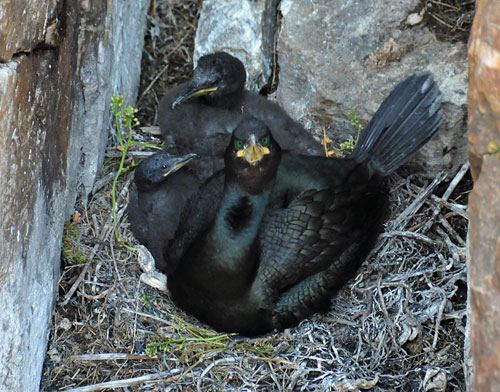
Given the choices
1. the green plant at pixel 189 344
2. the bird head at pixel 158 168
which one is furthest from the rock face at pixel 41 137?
the green plant at pixel 189 344

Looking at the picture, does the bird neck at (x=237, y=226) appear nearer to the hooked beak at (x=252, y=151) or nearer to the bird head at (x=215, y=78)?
the hooked beak at (x=252, y=151)

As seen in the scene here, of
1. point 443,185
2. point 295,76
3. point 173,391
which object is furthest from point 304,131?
point 173,391

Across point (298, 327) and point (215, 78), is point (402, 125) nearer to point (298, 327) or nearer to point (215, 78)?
point (215, 78)

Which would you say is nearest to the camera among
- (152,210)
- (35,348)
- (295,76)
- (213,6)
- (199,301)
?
(35,348)

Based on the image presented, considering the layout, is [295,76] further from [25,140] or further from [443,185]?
[25,140]

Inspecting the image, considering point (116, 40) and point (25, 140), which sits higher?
point (116, 40)

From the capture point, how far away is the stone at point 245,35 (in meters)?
5.57

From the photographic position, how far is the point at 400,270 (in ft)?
15.0

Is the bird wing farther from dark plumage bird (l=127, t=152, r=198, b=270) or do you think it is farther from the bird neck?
dark plumage bird (l=127, t=152, r=198, b=270)

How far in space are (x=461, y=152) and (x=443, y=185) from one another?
216 mm

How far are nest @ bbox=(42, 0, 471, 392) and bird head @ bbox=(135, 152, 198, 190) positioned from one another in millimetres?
320

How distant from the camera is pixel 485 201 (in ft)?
8.29

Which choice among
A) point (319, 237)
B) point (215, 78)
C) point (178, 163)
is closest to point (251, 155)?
point (319, 237)

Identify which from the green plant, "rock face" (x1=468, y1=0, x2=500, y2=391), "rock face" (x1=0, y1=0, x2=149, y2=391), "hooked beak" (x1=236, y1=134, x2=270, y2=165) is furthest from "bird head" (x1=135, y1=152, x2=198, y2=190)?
"rock face" (x1=468, y1=0, x2=500, y2=391)
